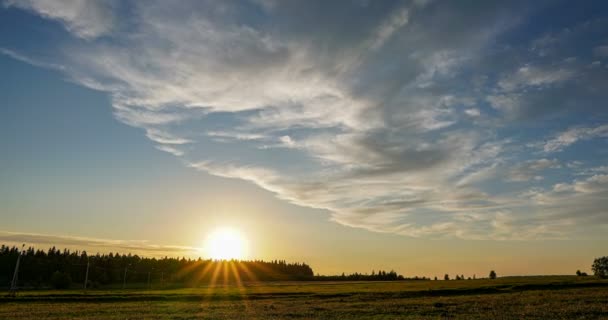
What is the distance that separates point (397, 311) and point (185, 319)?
2210 centimetres

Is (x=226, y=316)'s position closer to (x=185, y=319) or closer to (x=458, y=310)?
(x=185, y=319)

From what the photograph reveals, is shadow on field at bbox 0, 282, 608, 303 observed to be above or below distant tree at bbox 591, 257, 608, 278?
below

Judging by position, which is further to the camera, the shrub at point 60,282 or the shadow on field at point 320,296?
the shrub at point 60,282

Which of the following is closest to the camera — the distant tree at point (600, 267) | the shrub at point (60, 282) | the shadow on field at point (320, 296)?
the shadow on field at point (320, 296)

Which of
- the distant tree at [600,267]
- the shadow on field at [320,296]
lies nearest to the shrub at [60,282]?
the shadow on field at [320,296]

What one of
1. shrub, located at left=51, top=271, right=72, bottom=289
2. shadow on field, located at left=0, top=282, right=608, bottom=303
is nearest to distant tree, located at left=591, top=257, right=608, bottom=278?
shadow on field, located at left=0, top=282, right=608, bottom=303

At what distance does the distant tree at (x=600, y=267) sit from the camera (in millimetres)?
111375

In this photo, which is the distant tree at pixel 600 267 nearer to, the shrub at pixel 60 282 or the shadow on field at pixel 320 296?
the shadow on field at pixel 320 296

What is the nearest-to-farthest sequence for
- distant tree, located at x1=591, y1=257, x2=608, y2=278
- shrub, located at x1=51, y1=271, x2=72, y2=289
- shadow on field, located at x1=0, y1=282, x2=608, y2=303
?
shadow on field, located at x1=0, y1=282, x2=608, y2=303
distant tree, located at x1=591, y1=257, x2=608, y2=278
shrub, located at x1=51, y1=271, x2=72, y2=289

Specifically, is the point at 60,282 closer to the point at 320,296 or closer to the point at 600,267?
the point at 320,296

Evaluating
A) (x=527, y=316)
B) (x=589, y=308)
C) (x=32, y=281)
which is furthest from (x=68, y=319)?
(x=32, y=281)

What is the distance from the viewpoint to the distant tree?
365 feet

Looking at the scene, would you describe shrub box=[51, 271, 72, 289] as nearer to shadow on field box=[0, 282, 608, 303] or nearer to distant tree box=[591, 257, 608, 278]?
shadow on field box=[0, 282, 608, 303]

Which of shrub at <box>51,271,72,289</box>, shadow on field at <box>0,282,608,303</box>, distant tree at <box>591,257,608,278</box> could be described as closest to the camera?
shadow on field at <box>0,282,608,303</box>
